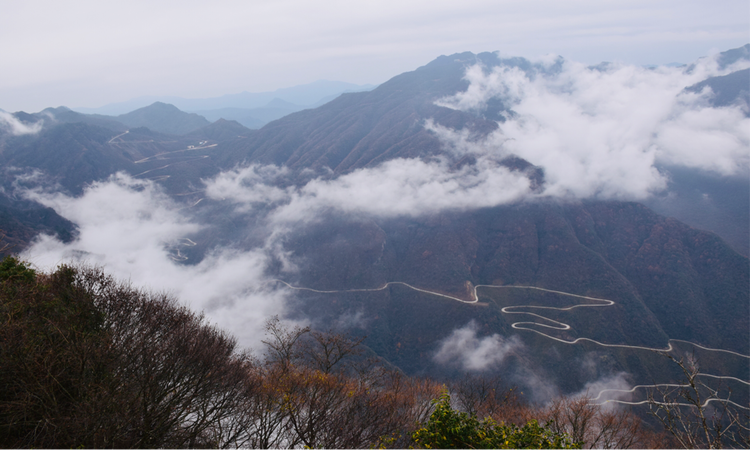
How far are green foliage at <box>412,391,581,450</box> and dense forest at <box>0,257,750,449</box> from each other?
0.05 meters

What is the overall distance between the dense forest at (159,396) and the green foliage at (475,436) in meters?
0.05

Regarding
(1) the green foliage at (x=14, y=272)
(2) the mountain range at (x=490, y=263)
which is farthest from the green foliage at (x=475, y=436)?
(2) the mountain range at (x=490, y=263)

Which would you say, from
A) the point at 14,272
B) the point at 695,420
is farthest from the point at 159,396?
the point at 695,420

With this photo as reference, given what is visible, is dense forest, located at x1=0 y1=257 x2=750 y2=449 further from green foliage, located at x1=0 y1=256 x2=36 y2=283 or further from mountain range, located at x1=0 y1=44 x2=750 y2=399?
mountain range, located at x1=0 y1=44 x2=750 y2=399

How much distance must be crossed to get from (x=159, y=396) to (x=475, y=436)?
14090 mm

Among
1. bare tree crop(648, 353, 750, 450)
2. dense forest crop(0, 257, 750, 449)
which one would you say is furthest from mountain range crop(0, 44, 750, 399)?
dense forest crop(0, 257, 750, 449)

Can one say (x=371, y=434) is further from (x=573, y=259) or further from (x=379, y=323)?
(x=573, y=259)

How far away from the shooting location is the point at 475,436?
13672 millimetres

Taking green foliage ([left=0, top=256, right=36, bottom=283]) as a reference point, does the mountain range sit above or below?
below

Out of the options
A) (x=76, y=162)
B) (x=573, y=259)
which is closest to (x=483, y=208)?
(x=573, y=259)

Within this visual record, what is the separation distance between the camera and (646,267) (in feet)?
461

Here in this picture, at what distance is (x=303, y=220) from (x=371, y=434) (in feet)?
573

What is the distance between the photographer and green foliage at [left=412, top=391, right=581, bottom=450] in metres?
13.0

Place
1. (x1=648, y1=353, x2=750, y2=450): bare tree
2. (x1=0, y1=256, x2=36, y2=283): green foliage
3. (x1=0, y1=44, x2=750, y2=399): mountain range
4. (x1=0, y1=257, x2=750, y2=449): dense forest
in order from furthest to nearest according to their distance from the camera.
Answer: (x1=0, y1=44, x2=750, y2=399): mountain range → (x1=0, y1=256, x2=36, y2=283): green foliage → (x1=0, y1=257, x2=750, y2=449): dense forest → (x1=648, y1=353, x2=750, y2=450): bare tree
